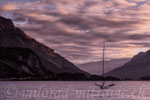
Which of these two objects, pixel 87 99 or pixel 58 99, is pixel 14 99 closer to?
pixel 58 99

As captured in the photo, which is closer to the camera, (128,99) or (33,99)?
(33,99)

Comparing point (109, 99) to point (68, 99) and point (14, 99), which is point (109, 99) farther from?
point (14, 99)

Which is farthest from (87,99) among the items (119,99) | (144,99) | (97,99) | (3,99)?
(3,99)

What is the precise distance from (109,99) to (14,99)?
2922 centimetres

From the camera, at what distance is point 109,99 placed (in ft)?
331

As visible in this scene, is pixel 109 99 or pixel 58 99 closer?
pixel 58 99

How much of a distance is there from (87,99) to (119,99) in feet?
36.2

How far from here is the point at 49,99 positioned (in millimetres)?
94688

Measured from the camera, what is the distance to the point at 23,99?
95562 millimetres

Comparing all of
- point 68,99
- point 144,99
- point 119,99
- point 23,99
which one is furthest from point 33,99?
point 144,99

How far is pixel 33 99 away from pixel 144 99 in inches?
1350

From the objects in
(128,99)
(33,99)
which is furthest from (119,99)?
(33,99)

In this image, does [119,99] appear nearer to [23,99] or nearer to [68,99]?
[68,99]

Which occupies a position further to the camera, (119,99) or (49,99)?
(119,99)
